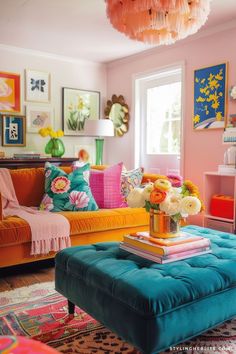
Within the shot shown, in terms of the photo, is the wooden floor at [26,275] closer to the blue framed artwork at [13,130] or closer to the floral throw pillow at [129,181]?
the floral throw pillow at [129,181]

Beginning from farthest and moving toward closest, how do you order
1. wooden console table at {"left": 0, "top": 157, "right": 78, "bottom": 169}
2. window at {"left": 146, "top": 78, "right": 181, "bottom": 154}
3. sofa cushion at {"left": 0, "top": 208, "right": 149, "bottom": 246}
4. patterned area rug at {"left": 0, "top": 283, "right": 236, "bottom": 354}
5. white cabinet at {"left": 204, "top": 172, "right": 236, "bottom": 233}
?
1. window at {"left": 146, "top": 78, "right": 181, "bottom": 154}
2. wooden console table at {"left": 0, "top": 157, "right": 78, "bottom": 169}
3. white cabinet at {"left": 204, "top": 172, "right": 236, "bottom": 233}
4. sofa cushion at {"left": 0, "top": 208, "right": 149, "bottom": 246}
5. patterned area rug at {"left": 0, "top": 283, "right": 236, "bottom": 354}

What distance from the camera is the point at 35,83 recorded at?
16.8 ft

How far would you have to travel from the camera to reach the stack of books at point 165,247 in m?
1.75

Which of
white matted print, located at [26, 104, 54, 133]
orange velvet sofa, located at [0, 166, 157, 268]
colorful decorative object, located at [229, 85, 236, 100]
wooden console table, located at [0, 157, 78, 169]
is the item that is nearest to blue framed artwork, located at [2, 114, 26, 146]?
white matted print, located at [26, 104, 54, 133]

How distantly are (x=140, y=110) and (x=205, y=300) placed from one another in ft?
13.5

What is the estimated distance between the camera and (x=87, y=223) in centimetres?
291

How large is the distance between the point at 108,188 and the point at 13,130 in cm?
224

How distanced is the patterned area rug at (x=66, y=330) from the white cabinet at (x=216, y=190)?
1.85m

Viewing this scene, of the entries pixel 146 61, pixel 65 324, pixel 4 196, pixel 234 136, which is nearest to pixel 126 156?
pixel 146 61

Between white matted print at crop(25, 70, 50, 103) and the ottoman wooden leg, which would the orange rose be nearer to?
the ottoman wooden leg

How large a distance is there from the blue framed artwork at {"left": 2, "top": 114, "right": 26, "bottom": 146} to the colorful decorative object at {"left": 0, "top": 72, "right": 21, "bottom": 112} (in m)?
0.12

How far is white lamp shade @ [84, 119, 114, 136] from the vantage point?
16.5 ft

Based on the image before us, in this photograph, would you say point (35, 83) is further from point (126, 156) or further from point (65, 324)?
point (65, 324)

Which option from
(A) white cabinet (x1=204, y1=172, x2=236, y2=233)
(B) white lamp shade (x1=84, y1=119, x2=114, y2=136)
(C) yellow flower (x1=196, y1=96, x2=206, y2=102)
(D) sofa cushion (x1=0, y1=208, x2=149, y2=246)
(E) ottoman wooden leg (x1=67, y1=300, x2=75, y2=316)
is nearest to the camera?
(E) ottoman wooden leg (x1=67, y1=300, x2=75, y2=316)
